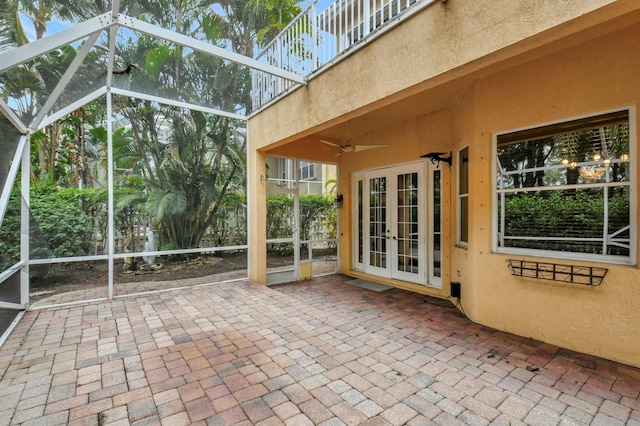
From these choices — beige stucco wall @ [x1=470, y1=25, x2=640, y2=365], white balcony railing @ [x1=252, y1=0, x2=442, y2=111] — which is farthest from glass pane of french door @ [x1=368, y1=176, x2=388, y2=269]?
white balcony railing @ [x1=252, y1=0, x2=442, y2=111]

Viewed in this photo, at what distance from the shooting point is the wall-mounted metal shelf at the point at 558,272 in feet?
10.0

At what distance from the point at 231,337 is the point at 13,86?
13.1 feet

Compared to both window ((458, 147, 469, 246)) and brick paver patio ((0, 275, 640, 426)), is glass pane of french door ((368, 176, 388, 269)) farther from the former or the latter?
brick paver patio ((0, 275, 640, 426))

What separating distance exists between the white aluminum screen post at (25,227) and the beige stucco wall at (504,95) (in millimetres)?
4006

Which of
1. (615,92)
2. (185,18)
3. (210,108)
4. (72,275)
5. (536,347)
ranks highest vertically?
(185,18)

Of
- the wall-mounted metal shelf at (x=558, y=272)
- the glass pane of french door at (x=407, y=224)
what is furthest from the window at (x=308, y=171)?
the wall-mounted metal shelf at (x=558, y=272)

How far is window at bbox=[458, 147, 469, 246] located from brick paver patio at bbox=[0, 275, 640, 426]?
124 cm

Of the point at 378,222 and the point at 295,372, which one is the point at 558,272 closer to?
the point at 295,372

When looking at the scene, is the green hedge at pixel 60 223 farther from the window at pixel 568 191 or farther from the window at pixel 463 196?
the window at pixel 568 191

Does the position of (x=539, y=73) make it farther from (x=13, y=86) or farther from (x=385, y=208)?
(x=13, y=86)

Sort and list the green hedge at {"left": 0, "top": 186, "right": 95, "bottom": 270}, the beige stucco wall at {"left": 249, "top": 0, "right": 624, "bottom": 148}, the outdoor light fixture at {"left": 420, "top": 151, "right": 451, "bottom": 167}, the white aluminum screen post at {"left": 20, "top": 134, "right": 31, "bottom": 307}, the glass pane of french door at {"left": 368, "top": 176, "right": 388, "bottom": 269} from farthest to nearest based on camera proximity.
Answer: the glass pane of french door at {"left": 368, "top": 176, "right": 388, "bottom": 269} < the outdoor light fixture at {"left": 420, "top": 151, "right": 451, "bottom": 167} < the green hedge at {"left": 0, "top": 186, "right": 95, "bottom": 270} < the white aluminum screen post at {"left": 20, "top": 134, "right": 31, "bottom": 307} < the beige stucco wall at {"left": 249, "top": 0, "right": 624, "bottom": 148}

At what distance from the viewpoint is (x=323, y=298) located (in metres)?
5.20

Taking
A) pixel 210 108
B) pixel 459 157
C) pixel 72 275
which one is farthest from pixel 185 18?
pixel 459 157

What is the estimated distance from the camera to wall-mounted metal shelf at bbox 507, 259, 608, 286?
3.05 meters
